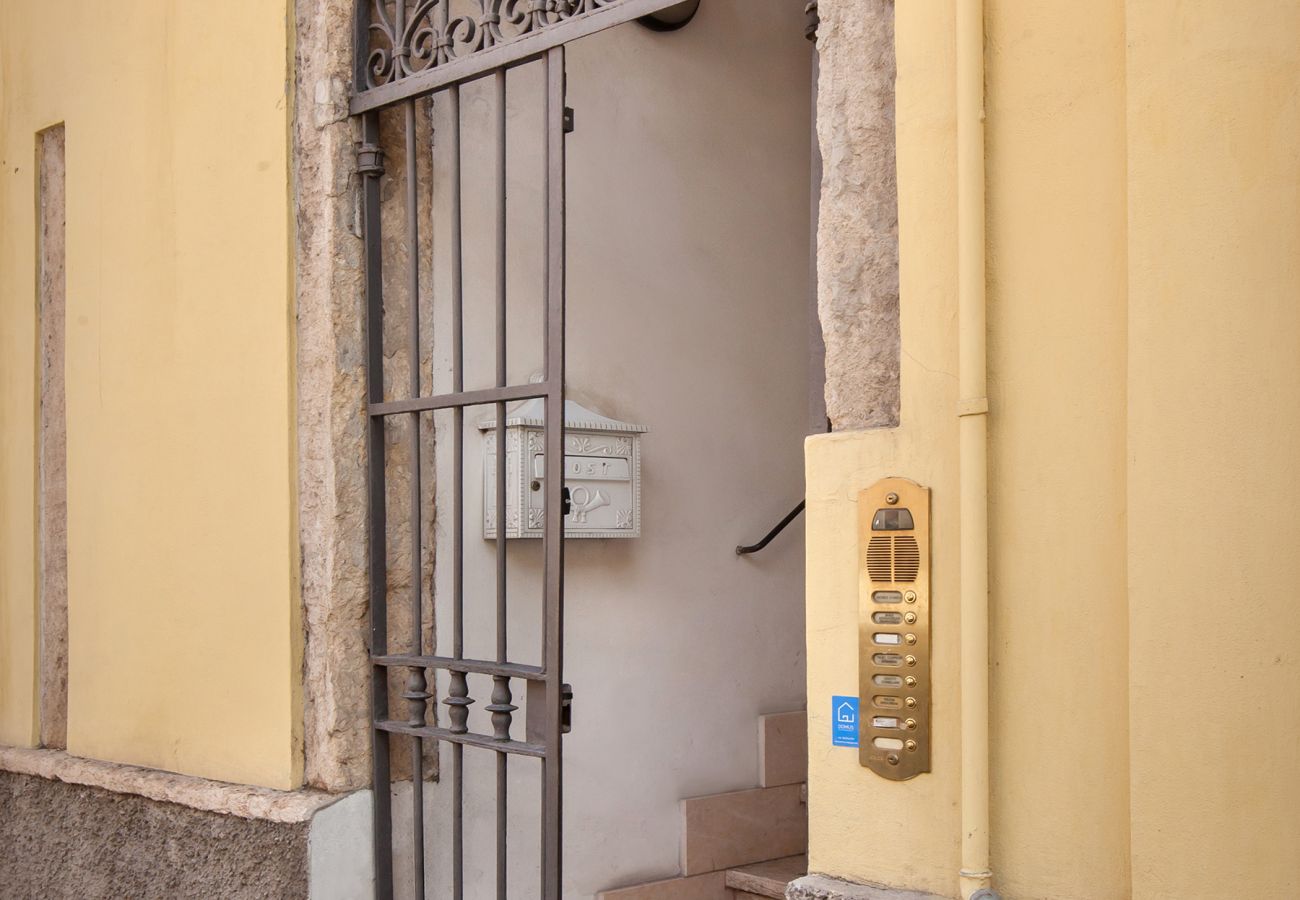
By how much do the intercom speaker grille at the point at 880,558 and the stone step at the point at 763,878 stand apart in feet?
7.37

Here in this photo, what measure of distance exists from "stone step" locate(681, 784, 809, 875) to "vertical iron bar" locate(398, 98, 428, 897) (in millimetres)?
1091

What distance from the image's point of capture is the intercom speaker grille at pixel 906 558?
7.47 feet

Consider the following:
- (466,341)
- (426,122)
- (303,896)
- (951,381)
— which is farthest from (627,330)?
(951,381)

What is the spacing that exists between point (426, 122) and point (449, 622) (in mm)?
1323

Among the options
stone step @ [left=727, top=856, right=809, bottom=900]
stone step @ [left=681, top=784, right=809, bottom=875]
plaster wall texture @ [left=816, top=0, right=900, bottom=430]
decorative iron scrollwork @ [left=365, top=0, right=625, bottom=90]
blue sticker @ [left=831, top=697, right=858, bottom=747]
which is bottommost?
stone step @ [left=727, top=856, right=809, bottom=900]

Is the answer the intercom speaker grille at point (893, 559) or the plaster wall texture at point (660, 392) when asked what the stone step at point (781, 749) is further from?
the intercom speaker grille at point (893, 559)

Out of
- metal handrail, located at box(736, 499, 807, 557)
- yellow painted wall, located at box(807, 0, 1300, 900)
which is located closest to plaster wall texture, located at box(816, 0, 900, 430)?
yellow painted wall, located at box(807, 0, 1300, 900)

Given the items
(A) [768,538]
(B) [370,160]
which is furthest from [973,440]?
(A) [768,538]

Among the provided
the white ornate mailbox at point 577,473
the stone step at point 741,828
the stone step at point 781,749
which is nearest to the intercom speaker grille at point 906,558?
the white ornate mailbox at point 577,473

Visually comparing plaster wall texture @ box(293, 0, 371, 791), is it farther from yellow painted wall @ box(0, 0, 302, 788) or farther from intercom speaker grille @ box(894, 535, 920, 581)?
intercom speaker grille @ box(894, 535, 920, 581)

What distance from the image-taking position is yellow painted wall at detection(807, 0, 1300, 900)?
1.90 meters

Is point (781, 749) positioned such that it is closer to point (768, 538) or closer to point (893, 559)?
point (768, 538)

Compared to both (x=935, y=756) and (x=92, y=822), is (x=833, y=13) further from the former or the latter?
(x=92, y=822)

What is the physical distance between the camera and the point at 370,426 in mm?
3623
